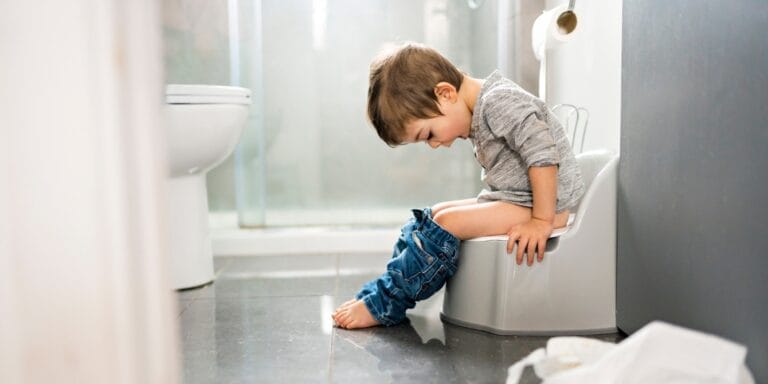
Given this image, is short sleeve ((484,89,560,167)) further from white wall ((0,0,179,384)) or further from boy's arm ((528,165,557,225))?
white wall ((0,0,179,384))

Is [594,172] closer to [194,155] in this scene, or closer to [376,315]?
[376,315]

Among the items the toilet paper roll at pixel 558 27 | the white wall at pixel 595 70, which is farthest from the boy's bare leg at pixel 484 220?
the toilet paper roll at pixel 558 27

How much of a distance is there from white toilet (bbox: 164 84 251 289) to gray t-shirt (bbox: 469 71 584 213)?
25.6 inches

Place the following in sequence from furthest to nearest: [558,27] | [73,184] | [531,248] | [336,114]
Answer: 1. [336,114]
2. [558,27]
3. [531,248]
4. [73,184]

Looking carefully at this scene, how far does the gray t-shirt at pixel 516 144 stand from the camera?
105 centimetres

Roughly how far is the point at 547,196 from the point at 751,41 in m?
0.45

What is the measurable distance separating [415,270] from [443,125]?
25 centimetres

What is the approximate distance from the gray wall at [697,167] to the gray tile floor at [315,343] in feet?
0.69

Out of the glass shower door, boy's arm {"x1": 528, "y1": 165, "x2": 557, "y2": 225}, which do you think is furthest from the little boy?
the glass shower door

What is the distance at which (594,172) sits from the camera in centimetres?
121

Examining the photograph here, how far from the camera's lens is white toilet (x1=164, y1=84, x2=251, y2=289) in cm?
145

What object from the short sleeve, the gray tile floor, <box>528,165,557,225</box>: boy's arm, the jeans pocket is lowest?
the gray tile floor

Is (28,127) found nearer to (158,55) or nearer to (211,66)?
(158,55)

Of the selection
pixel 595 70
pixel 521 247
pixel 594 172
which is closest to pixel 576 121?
pixel 595 70
